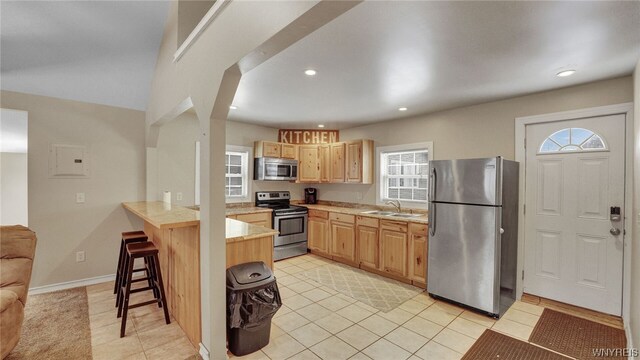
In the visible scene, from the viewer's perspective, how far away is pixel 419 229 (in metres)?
3.42

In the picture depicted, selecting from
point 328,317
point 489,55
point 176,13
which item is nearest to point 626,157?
point 489,55

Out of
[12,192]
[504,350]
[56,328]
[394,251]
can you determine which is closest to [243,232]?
[56,328]

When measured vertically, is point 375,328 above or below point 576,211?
below

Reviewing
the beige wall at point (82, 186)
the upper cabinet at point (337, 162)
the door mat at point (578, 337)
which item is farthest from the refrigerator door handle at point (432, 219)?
the beige wall at point (82, 186)

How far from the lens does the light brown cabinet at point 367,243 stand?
3902mm

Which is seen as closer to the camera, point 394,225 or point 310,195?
point 394,225

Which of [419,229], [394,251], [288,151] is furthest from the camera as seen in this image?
[288,151]

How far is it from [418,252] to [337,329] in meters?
1.52

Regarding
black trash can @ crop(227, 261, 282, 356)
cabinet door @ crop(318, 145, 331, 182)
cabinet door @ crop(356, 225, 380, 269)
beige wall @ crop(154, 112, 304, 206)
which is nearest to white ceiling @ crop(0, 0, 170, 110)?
beige wall @ crop(154, 112, 304, 206)

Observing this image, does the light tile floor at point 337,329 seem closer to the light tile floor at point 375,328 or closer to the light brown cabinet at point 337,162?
the light tile floor at point 375,328

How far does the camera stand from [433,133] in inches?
156

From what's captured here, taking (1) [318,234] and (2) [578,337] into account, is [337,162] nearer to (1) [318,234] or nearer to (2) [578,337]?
(1) [318,234]

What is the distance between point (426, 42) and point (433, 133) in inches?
86.7

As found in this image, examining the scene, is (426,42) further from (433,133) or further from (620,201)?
(620,201)
